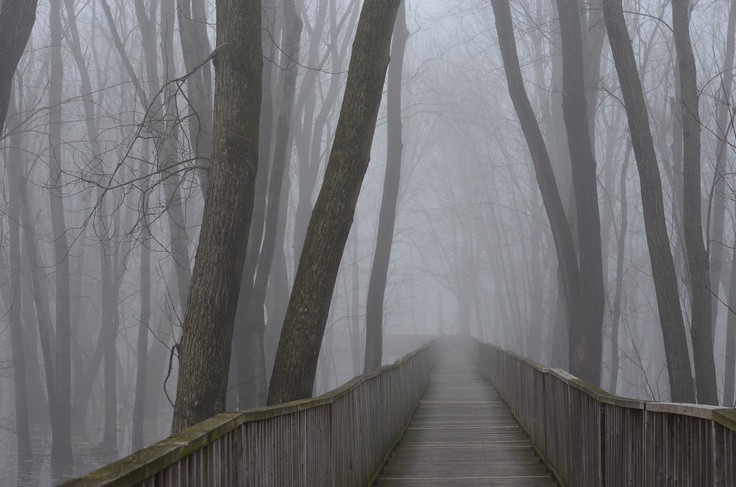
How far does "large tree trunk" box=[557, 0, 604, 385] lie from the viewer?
A: 799 inches

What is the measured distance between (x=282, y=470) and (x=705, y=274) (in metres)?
12.7

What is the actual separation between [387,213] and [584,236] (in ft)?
30.6

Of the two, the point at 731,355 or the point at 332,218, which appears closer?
the point at 332,218

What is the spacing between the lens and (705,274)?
1778cm

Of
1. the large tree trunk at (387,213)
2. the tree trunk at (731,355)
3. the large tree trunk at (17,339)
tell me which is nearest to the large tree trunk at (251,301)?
the large tree trunk at (387,213)

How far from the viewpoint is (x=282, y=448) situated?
6.89m

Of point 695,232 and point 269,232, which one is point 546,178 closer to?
point 695,232

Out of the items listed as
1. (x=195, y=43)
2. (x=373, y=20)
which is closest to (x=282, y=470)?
(x=373, y=20)

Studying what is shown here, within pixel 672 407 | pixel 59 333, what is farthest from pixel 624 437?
pixel 59 333

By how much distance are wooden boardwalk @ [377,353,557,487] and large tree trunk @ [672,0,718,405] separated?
3.51 m

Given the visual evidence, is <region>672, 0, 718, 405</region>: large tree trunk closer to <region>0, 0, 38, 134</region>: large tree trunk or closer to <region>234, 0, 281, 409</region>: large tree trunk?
<region>234, 0, 281, 409</region>: large tree trunk

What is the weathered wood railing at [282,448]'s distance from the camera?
4139 mm

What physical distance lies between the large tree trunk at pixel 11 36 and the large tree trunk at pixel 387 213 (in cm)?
1503

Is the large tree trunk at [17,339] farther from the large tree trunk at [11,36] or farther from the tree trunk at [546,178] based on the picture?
the large tree trunk at [11,36]
